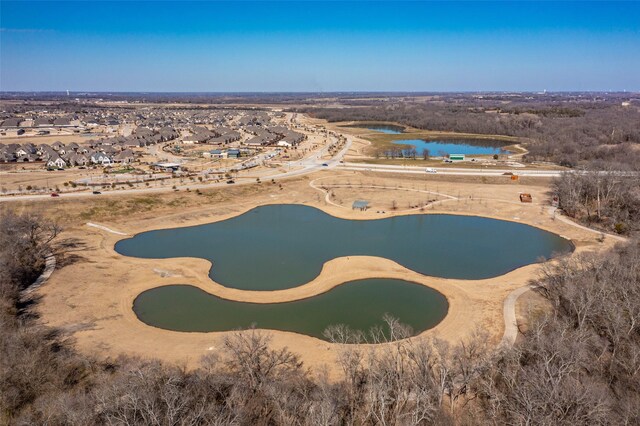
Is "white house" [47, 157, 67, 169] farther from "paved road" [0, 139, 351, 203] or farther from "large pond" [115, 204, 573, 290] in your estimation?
"large pond" [115, 204, 573, 290]

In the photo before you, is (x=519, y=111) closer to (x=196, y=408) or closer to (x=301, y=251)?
(x=301, y=251)

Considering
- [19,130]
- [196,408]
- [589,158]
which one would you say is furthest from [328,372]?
[19,130]

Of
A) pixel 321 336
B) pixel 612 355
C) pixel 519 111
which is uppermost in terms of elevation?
pixel 519 111

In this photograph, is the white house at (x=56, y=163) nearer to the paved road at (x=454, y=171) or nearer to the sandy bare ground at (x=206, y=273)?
the sandy bare ground at (x=206, y=273)

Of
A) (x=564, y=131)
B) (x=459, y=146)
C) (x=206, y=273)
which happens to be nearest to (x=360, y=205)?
(x=206, y=273)

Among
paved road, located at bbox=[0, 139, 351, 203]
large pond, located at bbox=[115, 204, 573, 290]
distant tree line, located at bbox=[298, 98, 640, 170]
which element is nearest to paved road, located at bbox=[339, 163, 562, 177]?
paved road, located at bbox=[0, 139, 351, 203]

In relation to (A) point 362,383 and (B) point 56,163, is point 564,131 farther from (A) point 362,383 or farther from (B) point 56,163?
(B) point 56,163
